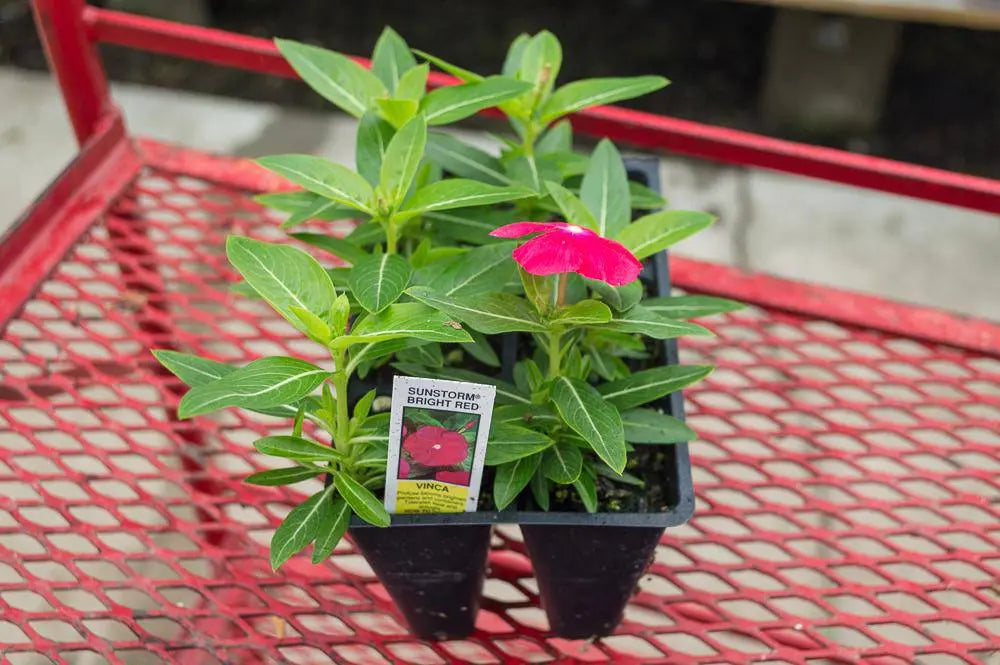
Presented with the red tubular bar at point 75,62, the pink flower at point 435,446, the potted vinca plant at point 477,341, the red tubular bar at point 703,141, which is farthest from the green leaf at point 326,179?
the red tubular bar at point 75,62

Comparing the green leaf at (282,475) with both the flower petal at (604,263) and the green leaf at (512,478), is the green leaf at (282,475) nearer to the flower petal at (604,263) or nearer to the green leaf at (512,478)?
the green leaf at (512,478)

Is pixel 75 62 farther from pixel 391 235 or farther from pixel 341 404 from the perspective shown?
pixel 341 404

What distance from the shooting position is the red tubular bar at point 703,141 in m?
1.02

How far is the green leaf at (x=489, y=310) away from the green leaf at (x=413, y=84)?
0.24m

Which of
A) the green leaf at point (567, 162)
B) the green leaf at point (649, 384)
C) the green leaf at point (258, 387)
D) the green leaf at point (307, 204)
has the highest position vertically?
the green leaf at point (567, 162)

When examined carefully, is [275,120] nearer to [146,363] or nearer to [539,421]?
[146,363]

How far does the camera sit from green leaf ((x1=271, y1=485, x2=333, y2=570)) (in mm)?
735

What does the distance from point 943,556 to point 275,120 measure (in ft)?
6.03

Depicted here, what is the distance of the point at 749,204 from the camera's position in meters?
2.19

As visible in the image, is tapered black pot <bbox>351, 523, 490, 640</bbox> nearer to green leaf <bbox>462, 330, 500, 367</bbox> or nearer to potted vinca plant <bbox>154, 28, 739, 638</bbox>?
potted vinca plant <bbox>154, 28, 739, 638</bbox>

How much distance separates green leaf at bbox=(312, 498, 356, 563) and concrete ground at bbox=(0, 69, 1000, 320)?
1.42 m

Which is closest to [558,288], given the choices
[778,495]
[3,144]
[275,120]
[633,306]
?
[633,306]

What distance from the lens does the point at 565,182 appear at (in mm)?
975

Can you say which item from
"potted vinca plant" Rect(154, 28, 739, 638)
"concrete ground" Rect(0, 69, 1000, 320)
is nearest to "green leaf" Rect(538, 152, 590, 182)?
"potted vinca plant" Rect(154, 28, 739, 638)
